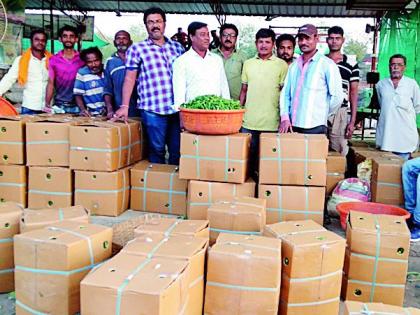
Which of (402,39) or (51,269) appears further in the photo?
(402,39)

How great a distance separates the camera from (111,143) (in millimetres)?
3865

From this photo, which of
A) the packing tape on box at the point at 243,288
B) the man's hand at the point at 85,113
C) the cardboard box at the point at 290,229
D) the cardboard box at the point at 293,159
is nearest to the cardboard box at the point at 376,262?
the cardboard box at the point at 290,229

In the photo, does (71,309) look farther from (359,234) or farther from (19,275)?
(359,234)

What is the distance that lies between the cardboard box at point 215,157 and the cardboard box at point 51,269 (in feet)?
4.46

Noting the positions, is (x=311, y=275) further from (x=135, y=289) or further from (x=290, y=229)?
(x=135, y=289)

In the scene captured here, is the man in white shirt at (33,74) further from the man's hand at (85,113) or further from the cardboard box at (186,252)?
the cardboard box at (186,252)

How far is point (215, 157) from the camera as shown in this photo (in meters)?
3.53

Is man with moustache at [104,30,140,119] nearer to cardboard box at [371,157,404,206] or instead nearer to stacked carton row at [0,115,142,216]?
stacked carton row at [0,115,142,216]

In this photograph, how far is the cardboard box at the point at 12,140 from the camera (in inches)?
158

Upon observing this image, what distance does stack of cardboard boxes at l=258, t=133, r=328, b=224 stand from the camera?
3492 millimetres

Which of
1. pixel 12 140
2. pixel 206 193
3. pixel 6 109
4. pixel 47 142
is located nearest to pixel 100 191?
pixel 47 142

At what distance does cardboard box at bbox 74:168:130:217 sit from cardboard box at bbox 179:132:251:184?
712 mm

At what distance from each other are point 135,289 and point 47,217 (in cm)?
110

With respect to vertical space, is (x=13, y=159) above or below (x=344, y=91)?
below
